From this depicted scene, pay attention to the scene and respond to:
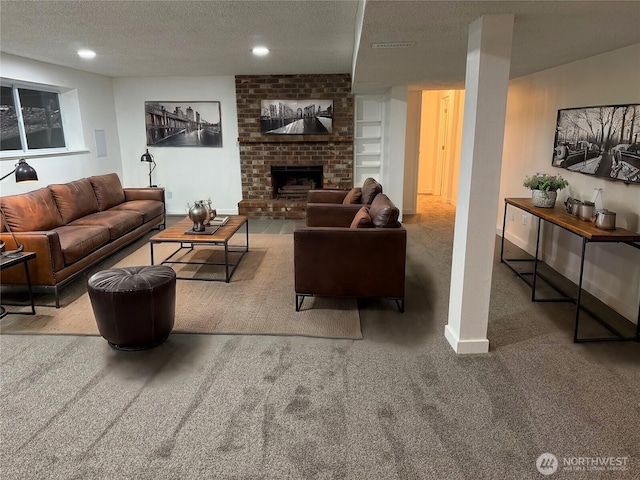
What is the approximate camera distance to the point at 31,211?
4.21 meters

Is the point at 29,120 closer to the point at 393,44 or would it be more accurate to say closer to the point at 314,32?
the point at 314,32

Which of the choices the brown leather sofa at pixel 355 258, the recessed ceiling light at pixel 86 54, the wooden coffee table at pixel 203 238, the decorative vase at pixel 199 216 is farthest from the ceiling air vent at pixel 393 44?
the recessed ceiling light at pixel 86 54

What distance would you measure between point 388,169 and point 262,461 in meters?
5.19

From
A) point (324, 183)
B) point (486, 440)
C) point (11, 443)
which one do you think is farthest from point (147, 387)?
point (324, 183)

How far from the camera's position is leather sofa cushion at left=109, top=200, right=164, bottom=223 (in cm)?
564

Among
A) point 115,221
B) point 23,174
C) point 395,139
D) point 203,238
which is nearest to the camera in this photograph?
point 23,174

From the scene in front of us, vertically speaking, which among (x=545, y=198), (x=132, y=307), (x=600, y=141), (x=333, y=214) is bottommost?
(x=132, y=307)

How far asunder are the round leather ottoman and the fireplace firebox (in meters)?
4.59

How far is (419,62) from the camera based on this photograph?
3947 mm

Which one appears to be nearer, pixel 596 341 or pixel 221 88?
pixel 596 341

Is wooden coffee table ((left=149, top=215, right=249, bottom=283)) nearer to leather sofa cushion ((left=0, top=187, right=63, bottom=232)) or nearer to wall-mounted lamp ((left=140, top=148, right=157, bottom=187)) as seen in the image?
leather sofa cushion ((left=0, top=187, right=63, bottom=232))

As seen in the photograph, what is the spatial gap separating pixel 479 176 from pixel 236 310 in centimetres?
208

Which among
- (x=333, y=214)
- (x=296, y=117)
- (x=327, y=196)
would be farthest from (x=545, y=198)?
(x=296, y=117)

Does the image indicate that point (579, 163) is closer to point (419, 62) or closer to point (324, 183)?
point (419, 62)
